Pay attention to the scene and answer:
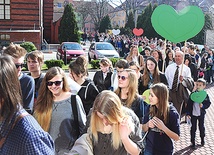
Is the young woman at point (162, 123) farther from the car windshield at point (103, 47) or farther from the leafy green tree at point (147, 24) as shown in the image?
the leafy green tree at point (147, 24)

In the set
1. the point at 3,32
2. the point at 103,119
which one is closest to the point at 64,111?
the point at 103,119

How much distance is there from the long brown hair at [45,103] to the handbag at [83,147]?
676 millimetres

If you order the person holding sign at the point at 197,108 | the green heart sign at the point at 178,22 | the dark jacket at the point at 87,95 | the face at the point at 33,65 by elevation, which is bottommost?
the person holding sign at the point at 197,108

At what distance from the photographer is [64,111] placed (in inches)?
133

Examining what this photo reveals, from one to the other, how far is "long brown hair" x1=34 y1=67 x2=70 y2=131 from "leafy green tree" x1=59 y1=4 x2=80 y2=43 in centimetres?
3045

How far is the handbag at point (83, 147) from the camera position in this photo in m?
2.66

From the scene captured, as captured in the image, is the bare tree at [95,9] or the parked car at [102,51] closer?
the parked car at [102,51]

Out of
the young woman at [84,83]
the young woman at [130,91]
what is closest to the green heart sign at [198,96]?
the young woman at [130,91]

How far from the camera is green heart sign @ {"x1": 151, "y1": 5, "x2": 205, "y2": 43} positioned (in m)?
6.03

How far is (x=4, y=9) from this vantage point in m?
29.3

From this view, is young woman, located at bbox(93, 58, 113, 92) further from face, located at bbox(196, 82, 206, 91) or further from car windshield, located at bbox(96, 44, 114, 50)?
car windshield, located at bbox(96, 44, 114, 50)

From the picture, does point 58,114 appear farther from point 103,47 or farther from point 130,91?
point 103,47

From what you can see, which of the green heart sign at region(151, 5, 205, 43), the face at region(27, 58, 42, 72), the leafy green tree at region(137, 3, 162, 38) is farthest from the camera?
the leafy green tree at region(137, 3, 162, 38)

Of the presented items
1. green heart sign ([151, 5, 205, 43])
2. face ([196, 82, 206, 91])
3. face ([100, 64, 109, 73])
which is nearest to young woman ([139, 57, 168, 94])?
green heart sign ([151, 5, 205, 43])
